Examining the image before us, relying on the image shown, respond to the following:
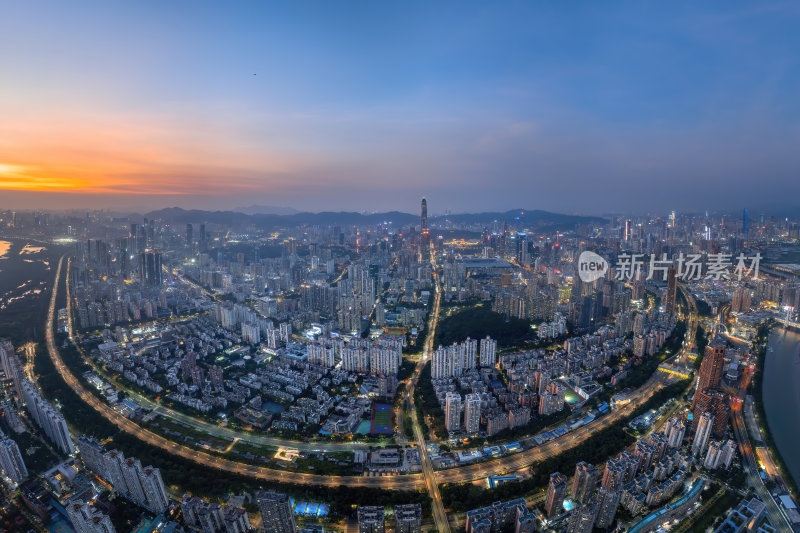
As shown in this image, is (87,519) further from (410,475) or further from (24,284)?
(24,284)

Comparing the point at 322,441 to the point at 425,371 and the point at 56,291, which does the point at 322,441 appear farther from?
the point at 56,291

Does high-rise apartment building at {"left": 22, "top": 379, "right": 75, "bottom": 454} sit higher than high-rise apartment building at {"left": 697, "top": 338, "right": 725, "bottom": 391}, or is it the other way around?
high-rise apartment building at {"left": 697, "top": 338, "right": 725, "bottom": 391}

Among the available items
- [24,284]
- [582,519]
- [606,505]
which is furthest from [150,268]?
[606,505]

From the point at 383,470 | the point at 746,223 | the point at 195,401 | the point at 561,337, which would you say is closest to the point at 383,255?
the point at 561,337

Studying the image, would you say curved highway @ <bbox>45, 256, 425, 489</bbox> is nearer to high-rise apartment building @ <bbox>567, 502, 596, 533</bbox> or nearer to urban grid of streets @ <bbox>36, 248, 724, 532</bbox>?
urban grid of streets @ <bbox>36, 248, 724, 532</bbox>

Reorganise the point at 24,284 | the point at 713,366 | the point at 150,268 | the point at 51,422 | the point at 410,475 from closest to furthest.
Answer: the point at 410,475 < the point at 51,422 < the point at 713,366 < the point at 24,284 < the point at 150,268

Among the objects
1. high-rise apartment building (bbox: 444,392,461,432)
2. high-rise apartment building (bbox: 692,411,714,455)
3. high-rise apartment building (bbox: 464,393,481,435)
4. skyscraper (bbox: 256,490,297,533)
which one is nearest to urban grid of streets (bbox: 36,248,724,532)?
high-rise apartment building (bbox: 444,392,461,432)
